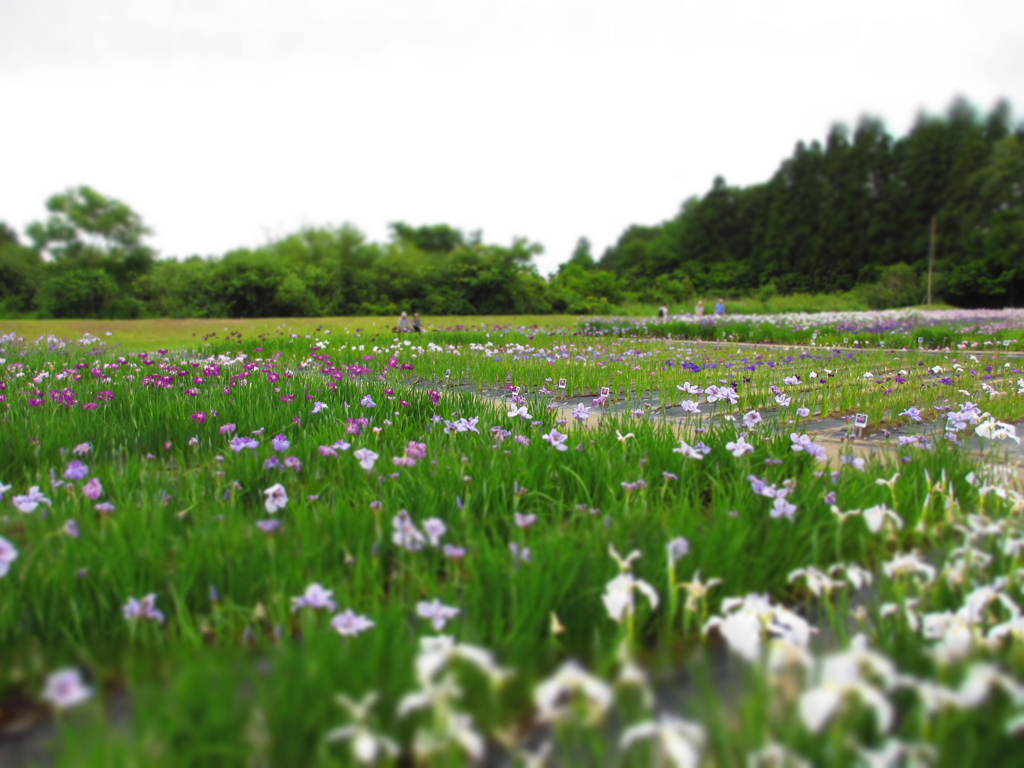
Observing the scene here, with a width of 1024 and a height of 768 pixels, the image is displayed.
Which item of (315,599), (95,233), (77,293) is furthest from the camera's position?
(95,233)

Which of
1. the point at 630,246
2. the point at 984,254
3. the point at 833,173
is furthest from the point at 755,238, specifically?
the point at 984,254

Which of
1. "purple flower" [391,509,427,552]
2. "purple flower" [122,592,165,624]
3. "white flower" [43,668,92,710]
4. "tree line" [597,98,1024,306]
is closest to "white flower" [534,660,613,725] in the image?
"white flower" [43,668,92,710]

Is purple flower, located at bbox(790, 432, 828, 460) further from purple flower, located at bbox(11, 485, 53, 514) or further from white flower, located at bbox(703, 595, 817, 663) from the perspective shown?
purple flower, located at bbox(11, 485, 53, 514)

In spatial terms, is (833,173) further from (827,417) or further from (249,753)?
(249,753)

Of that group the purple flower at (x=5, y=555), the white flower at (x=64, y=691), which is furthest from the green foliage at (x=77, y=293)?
the white flower at (x=64, y=691)

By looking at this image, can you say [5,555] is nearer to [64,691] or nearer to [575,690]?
[64,691]

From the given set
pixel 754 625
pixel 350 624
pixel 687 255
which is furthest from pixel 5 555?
pixel 687 255

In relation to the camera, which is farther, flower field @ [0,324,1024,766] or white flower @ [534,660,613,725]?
flower field @ [0,324,1024,766]

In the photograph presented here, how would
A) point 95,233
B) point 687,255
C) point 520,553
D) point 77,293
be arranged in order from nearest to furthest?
1. point 520,553
2. point 77,293
3. point 95,233
4. point 687,255

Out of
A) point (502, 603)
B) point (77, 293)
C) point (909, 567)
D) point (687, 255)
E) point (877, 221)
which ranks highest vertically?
point (877, 221)

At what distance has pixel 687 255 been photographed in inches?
2675

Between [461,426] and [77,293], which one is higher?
[77,293]

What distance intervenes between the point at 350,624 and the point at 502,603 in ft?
1.38

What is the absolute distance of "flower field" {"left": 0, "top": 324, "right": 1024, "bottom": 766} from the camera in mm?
1090
